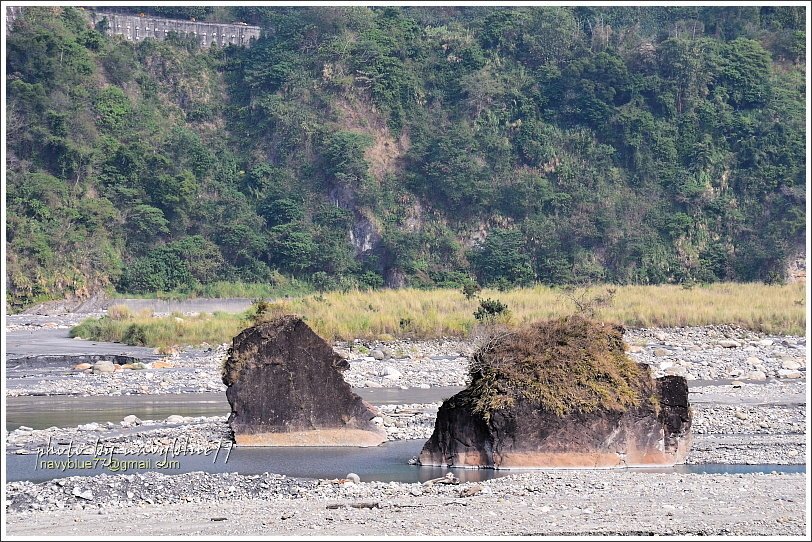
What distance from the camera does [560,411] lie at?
12.9 meters

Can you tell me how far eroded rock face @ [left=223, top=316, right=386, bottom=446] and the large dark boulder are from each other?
1690mm

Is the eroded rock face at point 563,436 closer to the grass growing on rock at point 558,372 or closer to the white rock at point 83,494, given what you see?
the grass growing on rock at point 558,372

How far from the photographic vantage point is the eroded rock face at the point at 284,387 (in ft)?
48.3

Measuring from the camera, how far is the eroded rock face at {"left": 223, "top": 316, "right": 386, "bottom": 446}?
579 inches

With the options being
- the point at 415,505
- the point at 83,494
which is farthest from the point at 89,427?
the point at 415,505

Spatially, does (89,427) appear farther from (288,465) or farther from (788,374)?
(788,374)

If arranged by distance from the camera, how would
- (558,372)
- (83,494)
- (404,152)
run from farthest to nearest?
(404,152), (558,372), (83,494)

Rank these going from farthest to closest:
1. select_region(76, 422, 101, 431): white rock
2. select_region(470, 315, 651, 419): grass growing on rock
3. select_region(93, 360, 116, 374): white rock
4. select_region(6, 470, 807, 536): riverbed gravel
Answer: select_region(93, 360, 116, 374): white rock < select_region(76, 422, 101, 431): white rock < select_region(470, 315, 651, 419): grass growing on rock < select_region(6, 470, 807, 536): riverbed gravel

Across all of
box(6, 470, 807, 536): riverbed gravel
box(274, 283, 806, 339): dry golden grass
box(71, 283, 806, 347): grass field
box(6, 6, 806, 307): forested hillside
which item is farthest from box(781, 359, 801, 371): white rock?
box(6, 6, 806, 307): forested hillside

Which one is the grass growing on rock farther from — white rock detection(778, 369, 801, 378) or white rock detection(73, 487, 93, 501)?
white rock detection(778, 369, 801, 378)

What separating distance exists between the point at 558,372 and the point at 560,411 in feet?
1.49

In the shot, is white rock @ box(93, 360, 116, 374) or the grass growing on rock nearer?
the grass growing on rock

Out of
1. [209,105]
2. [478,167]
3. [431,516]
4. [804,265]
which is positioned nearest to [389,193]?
[478,167]

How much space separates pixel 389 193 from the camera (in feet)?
206
